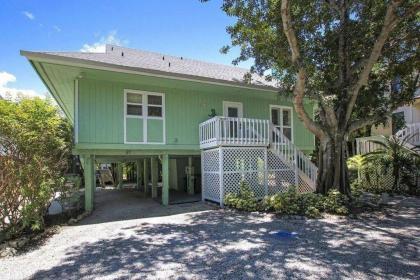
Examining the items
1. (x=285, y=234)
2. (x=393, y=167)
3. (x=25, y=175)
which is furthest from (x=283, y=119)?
(x=25, y=175)

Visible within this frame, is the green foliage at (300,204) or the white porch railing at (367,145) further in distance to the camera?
the white porch railing at (367,145)

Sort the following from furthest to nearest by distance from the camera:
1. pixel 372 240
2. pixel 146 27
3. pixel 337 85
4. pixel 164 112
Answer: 1. pixel 146 27
2. pixel 164 112
3. pixel 337 85
4. pixel 372 240

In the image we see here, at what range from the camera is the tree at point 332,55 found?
30.6ft

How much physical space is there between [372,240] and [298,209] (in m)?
2.81

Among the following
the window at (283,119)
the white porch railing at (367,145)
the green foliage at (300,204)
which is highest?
the window at (283,119)

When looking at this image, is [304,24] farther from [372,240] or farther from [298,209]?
[372,240]

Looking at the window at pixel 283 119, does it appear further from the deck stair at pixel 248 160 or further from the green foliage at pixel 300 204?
the green foliage at pixel 300 204

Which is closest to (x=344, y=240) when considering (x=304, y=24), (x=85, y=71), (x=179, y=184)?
(x=304, y=24)

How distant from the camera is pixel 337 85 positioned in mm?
9938

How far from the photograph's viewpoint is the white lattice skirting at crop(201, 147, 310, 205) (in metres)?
10.4

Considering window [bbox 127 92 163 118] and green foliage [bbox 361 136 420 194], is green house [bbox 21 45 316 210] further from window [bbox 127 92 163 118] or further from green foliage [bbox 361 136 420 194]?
green foliage [bbox 361 136 420 194]

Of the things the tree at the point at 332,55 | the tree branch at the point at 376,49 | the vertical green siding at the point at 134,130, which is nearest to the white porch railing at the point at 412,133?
the tree at the point at 332,55

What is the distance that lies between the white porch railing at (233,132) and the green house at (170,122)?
0.04m

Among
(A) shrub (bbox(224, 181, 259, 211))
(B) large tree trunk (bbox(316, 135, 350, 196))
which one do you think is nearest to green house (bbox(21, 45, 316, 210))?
(A) shrub (bbox(224, 181, 259, 211))
